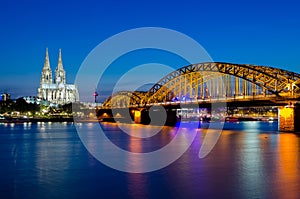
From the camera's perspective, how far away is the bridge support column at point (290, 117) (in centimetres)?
6088

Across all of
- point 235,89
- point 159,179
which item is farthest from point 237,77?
point 159,179

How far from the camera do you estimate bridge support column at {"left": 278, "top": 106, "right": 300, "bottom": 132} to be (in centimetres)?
6088

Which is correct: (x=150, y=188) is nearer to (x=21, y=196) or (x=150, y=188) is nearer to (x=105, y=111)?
(x=21, y=196)

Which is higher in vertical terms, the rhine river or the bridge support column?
the bridge support column

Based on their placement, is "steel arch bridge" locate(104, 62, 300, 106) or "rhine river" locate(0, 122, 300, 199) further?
"steel arch bridge" locate(104, 62, 300, 106)

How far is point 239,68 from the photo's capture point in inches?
2899

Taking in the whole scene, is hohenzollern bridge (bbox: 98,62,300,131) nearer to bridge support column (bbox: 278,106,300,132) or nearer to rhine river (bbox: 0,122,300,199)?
bridge support column (bbox: 278,106,300,132)

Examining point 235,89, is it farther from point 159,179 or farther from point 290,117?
point 159,179

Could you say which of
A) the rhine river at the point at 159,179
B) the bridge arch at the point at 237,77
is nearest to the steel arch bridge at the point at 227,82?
the bridge arch at the point at 237,77

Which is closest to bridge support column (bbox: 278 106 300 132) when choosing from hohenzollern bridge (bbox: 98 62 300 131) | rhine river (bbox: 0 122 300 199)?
hohenzollern bridge (bbox: 98 62 300 131)

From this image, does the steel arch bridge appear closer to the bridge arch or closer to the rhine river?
the bridge arch

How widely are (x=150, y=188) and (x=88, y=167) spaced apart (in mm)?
7858

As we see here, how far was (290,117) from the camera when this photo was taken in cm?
6203

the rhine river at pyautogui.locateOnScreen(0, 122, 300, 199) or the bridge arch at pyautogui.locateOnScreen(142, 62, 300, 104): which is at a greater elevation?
the bridge arch at pyautogui.locateOnScreen(142, 62, 300, 104)
